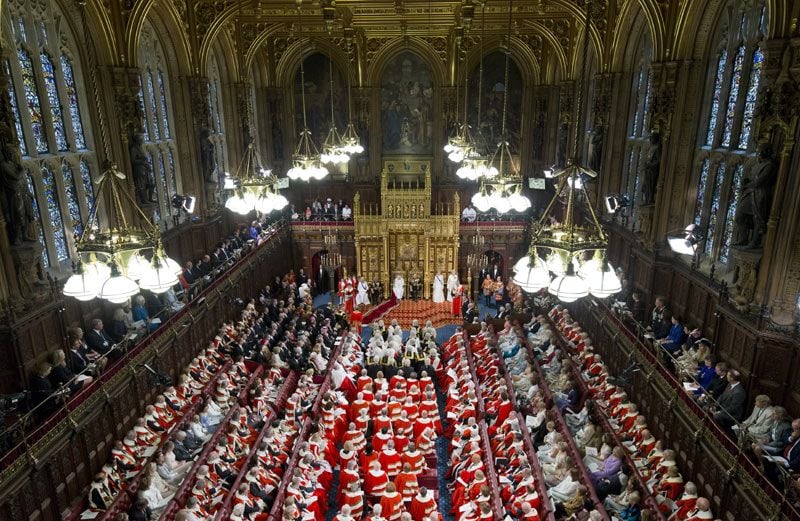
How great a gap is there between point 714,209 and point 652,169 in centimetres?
191

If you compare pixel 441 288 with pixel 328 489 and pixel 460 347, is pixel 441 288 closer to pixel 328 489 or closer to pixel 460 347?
pixel 460 347

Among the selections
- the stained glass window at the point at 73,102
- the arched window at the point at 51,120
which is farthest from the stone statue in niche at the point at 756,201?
the stained glass window at the point at 73,102

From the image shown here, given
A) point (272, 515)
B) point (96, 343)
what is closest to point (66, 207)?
point (96, 343)

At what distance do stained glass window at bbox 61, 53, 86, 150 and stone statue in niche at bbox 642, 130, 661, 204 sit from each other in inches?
583

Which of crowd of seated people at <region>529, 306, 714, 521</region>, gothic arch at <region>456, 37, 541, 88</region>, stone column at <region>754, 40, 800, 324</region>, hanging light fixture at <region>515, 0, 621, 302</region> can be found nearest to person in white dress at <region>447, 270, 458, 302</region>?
crowd of seated people at <region>529, 306, 714, 521</region>

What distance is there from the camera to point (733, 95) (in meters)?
12.2

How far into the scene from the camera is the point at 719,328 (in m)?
11.3

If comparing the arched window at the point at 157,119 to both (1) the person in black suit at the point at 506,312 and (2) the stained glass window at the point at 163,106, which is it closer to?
(2) the stained glass window at the point at 163,106

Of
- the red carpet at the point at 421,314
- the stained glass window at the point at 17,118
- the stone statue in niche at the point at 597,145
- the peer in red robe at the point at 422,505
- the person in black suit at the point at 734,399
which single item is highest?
the stained glass window at the point at 17,118

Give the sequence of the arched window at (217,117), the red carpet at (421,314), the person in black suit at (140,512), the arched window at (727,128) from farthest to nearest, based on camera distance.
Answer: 1. the red carpet at (421,314)
2. the arched window at (217,117)
3. the arched window at (727,128)
4. the person in black suit at (140,512)

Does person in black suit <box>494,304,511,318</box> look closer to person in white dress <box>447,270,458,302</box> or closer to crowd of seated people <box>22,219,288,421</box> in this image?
person in white dress <box>447,270,458,302</box>

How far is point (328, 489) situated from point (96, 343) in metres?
6.15

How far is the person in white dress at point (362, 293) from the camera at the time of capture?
2236 cm

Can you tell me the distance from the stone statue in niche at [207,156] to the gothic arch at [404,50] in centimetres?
991
